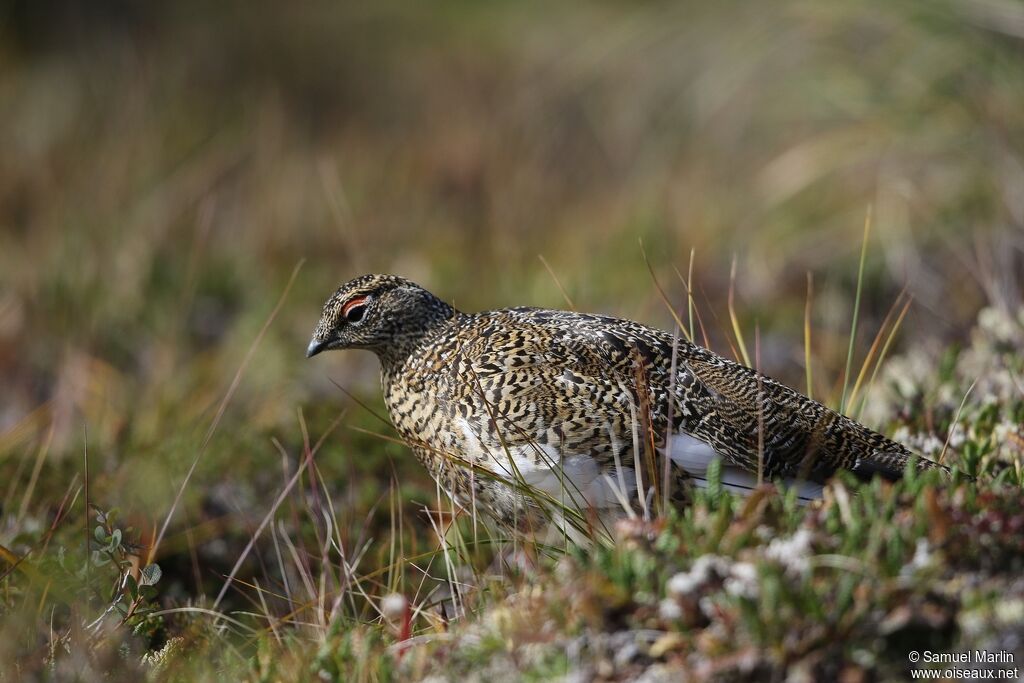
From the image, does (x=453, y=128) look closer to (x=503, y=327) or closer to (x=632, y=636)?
(x=503, y=327)

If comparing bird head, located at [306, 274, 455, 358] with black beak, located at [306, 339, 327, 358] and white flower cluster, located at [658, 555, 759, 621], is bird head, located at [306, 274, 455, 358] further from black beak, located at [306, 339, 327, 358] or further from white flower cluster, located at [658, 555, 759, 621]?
white flower cluster, located at [658, 555, 759, 621]

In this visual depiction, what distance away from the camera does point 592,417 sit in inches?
125

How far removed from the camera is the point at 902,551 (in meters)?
2.38

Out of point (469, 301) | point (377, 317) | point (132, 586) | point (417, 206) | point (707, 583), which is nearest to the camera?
point (707, 583)

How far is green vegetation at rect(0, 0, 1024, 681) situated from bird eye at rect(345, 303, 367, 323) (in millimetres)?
280

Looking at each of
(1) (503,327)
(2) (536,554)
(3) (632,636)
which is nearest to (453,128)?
(1) (503,327)

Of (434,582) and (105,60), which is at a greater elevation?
(105,60)

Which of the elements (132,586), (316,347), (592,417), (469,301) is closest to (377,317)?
(316,347)

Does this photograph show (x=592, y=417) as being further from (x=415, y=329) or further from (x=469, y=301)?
(x=469, y=301)

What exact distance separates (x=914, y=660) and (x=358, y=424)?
2.94 metres

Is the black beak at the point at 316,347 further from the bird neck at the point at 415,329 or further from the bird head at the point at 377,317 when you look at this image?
the bird neck at the point at 415,329

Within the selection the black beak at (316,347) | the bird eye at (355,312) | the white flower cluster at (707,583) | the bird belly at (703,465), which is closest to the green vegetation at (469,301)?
the white flower cluster at (707,583)

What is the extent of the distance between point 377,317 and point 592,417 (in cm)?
89

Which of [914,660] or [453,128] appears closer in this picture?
[914,660]
